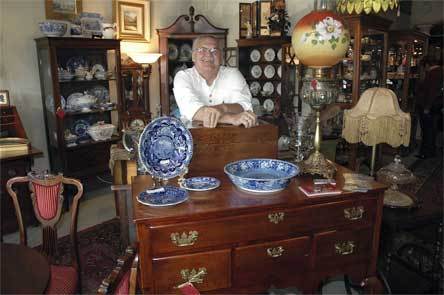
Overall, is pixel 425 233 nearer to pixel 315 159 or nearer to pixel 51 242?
pixel 315 159

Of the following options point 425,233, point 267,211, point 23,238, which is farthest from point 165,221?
point 425,233

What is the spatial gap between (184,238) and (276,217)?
14.9 inches

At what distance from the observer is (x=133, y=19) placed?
450 cm

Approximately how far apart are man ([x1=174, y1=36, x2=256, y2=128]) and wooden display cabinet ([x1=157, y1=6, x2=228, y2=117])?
2687 millimetres

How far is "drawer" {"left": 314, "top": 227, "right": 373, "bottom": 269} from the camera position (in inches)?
61.8

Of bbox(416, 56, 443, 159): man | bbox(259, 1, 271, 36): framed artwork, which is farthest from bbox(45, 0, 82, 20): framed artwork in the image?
bbox(416, 56, 443, 159): man

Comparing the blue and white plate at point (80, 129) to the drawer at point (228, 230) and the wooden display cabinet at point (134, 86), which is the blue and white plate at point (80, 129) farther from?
the drawer at point (228, 230)

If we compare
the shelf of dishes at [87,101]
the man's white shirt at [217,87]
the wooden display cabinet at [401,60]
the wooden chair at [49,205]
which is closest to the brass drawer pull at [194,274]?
the wooden chair at [49,205]

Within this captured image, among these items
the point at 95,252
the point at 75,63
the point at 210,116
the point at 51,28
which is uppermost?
the point at 51,28

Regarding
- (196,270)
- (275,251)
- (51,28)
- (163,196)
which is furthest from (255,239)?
(51,28)

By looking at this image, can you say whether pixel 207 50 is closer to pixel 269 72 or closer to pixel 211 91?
pixel 211 91

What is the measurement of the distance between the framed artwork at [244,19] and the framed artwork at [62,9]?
1.89 m

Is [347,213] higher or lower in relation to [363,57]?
lower

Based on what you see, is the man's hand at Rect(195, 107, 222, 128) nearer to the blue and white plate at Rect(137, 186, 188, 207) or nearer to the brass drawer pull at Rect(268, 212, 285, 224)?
the blue and white plate at Rect(137, 186, 188, 207)
